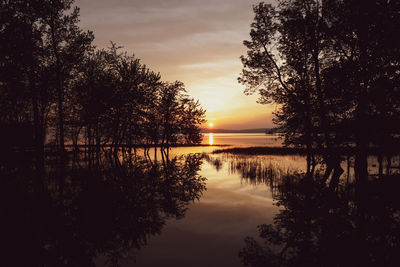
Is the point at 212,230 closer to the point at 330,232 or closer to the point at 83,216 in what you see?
the point at 330,232

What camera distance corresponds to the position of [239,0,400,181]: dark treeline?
1862cm

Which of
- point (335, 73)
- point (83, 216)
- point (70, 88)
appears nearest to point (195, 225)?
point (83, 216)

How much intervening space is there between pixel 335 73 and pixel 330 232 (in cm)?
1510

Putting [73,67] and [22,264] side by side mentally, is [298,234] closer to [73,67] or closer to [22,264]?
[22,264]

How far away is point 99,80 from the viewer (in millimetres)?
41688

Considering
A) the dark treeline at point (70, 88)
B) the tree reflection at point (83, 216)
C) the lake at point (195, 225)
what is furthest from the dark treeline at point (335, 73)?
the dark treeline at point (70, 88)

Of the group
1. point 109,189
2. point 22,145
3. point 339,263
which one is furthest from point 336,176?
point 22,145

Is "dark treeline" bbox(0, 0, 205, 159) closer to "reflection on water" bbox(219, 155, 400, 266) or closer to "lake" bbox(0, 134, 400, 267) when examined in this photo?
"lake" bbox(0, 134, 400, 267)

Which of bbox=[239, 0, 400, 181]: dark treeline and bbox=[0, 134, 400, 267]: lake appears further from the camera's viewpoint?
bbox=[239, 0, 400, 181]: dark treeline

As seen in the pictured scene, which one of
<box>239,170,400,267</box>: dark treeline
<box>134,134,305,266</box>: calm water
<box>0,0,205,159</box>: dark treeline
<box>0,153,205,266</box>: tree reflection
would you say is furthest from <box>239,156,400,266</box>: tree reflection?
<box>0,0,205,159</box>: dark treeline

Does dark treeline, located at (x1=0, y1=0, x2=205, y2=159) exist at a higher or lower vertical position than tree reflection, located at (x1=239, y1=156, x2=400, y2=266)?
higher

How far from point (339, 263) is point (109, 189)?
542 inches

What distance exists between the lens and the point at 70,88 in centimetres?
4122

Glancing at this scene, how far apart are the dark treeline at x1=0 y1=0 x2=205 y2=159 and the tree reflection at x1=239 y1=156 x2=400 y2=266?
3255 centimetres
